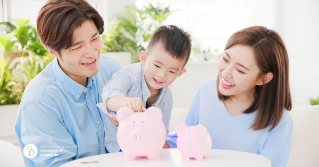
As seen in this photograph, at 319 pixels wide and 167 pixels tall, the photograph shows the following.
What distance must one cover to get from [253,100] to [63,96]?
108 cm

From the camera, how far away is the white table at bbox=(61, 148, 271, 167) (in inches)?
43.6

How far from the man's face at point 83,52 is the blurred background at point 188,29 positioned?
232 cm

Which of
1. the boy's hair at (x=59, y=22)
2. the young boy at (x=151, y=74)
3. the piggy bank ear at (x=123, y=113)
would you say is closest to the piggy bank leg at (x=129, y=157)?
the piggy bank ear at (x=123, y=113)

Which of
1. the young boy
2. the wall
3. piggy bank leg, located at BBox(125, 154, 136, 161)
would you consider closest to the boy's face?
the young boy

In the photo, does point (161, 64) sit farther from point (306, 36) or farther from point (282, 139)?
point (306, 36)

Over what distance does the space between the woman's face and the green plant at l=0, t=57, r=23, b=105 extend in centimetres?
287

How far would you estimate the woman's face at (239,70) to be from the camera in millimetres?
1535

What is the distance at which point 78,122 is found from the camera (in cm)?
160

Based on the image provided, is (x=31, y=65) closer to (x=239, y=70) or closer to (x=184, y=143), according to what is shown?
(x=239, y=70)

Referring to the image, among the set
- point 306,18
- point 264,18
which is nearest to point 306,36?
point 306,18

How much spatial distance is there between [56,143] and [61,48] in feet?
1.55

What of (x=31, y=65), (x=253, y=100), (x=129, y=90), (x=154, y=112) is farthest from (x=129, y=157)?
(x=31, y=65)

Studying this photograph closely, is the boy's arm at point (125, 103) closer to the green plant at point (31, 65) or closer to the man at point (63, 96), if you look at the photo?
the man at point (63, 96)

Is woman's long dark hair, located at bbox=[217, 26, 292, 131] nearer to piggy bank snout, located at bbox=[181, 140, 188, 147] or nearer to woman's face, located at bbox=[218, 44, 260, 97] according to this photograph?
woman's face, located at bbox=[218, 44, 260, 97]
